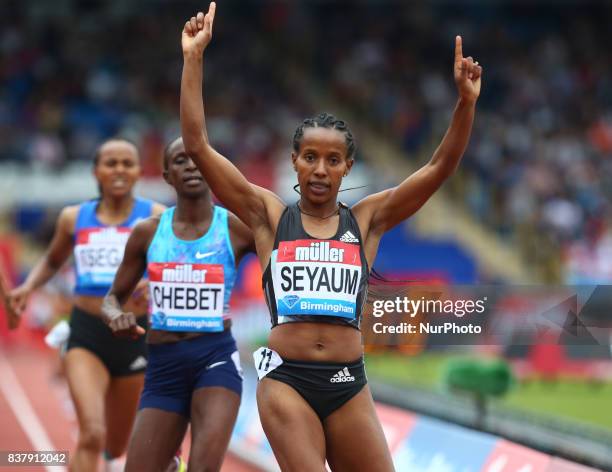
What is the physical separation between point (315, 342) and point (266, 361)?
0.80 feet

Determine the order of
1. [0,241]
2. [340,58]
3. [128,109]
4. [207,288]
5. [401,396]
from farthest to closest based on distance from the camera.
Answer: [340,58]
[128,109]
[0,241]
[401,396]
[207,288]

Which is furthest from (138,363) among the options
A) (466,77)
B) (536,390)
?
(536,390)

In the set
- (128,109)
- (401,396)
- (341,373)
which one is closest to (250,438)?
(401,396)

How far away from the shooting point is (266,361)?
5.03m

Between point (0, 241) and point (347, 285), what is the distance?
55.0 feet

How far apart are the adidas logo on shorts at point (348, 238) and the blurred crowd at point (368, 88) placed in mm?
15362

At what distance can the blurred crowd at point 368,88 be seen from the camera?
897 inches

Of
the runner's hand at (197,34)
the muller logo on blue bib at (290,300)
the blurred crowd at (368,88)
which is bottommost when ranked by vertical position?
the muller logo on blue bib at (290,300)

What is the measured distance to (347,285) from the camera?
16.4 ft

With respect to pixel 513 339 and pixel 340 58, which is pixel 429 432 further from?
pixel 340 58

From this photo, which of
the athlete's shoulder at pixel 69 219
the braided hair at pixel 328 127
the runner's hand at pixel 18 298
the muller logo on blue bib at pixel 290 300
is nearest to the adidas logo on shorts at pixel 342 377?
the muller logo on blue bib at pixel 290 300

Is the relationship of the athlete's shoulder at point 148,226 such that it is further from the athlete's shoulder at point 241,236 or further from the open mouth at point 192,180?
the athlete's shoulder at point 241,236

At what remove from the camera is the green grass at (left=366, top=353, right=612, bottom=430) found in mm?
13219

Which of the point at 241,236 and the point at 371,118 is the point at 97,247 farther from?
the point at 371,118
